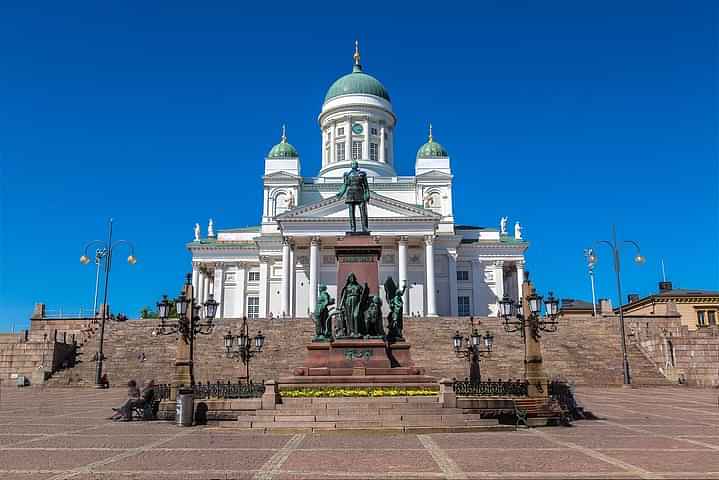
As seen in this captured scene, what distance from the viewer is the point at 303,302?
229ft

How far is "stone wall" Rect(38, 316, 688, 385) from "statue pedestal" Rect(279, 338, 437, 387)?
686 inches

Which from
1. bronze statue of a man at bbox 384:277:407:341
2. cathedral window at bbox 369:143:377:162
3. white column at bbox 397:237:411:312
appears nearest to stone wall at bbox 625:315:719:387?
bronze statue of a man at bbox 384:277:407:341

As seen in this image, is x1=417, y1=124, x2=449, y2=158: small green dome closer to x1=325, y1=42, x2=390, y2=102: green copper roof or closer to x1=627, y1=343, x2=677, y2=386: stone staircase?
x1=325, y1=42, x2=390, y2=102: green copper roof

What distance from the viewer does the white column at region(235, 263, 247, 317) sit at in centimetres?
7450

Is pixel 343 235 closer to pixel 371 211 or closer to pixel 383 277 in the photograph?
pixel 371 211

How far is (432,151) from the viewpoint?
265 feet

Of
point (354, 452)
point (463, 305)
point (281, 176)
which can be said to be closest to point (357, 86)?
point (281, 176)

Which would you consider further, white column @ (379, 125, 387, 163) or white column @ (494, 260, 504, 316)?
white column @ (379, 125, 387, 163)

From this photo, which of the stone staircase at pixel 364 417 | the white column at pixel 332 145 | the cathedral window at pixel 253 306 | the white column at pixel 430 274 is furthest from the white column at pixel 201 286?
the stone staircase at pixel 364 417

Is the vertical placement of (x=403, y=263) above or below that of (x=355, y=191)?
above

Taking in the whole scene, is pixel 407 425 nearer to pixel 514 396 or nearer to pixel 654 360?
pixel 514 396

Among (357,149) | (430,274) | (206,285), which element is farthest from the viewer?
(357,149)

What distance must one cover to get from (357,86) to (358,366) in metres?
70.6

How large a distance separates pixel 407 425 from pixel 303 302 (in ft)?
178
